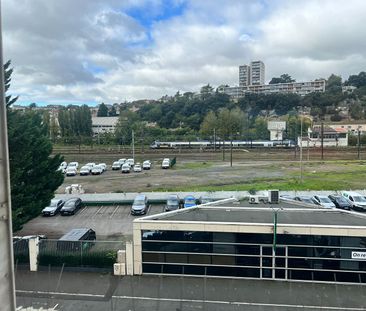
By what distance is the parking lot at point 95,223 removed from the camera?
2416 cm

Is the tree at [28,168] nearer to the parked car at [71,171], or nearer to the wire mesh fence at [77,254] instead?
the wire mesh fence at [77,254]

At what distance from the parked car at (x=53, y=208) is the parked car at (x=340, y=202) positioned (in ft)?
74.6

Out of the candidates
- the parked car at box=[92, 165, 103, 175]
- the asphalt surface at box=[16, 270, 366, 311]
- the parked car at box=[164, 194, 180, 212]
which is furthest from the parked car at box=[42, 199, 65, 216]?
the parked car at box=[92, 165, 103, 175]

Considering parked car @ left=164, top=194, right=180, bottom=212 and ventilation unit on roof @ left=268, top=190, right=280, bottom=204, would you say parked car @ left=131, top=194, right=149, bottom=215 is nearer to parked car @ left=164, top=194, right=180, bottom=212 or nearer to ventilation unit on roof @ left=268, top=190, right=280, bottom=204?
parked car @ left=164, top=194, right=180, bottom=212

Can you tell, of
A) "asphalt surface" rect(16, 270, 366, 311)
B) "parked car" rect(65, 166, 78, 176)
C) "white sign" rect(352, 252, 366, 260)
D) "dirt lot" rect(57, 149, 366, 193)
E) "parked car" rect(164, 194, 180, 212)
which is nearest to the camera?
"asphalt surface" rect(16, 270, 366, 311)

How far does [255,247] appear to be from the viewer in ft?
54.6

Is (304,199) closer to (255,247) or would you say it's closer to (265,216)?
(265,216)

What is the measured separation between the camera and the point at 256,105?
15662cm

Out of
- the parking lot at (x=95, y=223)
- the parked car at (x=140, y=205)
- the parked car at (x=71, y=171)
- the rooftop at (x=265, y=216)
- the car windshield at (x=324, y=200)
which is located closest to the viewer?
the rooftop at (x=265, y=216)

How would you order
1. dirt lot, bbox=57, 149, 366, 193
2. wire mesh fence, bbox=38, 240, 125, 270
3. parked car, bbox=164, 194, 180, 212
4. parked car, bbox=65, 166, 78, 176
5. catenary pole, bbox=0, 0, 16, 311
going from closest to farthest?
catenary pole, bbox=0, 0, 16, 311 → wire mesh fence, bbox=38, 240, 125, 270 → parked car, bbox=164, 194, 180, 212 → dirt lot, bbox=57, 149, 366, 193 → parked car, bbox=65, 166, 78, 176

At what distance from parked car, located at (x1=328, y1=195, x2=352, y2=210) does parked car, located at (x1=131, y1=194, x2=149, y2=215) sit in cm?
1563

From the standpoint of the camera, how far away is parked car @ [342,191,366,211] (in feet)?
93.8

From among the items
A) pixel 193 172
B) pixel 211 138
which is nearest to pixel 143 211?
pixel 193 172

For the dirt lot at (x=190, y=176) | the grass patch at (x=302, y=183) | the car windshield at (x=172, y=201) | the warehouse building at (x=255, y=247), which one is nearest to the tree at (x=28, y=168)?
the warehouse building at (x=255, y=247)
